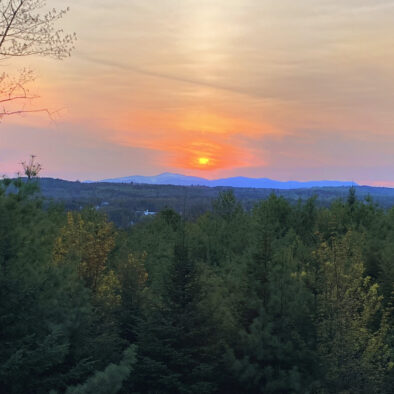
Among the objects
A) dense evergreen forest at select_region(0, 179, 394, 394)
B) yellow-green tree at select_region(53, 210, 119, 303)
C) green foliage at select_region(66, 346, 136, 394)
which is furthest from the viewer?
yellow-green tree at select_region(53, 210, 119, 303)

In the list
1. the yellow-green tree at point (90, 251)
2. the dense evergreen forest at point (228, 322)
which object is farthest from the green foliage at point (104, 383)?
the yellow-green tree at point (90, 251)

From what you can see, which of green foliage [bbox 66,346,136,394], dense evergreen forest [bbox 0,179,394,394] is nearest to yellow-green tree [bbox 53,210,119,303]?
dense evergreen forest [bbox 0,179,394,394]

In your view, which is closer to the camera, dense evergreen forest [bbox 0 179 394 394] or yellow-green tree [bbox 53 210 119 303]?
dense evergreen forest [bbox 0 179 394 394]

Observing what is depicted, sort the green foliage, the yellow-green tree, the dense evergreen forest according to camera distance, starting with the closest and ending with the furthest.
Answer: the green foliage → the dense evergreen forest → the yellow-green tree

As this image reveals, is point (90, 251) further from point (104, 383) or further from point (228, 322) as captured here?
point (104, 383)

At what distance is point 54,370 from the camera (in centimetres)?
1529

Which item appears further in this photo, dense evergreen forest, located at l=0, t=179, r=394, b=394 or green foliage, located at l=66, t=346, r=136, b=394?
dense evergreen forest, located at l=0, t=179, r=394, b=394

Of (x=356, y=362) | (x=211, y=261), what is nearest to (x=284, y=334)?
(x=356, y=362)

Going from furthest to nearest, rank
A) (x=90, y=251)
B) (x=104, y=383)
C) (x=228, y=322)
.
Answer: (x=90, y=251) < (x=228, y=322) < (x=104, y=383)

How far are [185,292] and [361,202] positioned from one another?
30.7 meters

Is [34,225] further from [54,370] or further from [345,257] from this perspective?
[345,257]

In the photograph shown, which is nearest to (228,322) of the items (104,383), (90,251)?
(104,383)

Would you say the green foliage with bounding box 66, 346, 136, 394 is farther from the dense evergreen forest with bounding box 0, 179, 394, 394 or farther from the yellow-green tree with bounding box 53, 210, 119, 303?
the yellow-green tree with bounding box 53, 210, 119, 303

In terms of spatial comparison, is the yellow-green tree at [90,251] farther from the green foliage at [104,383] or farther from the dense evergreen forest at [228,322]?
the green foliage at [104,383]
